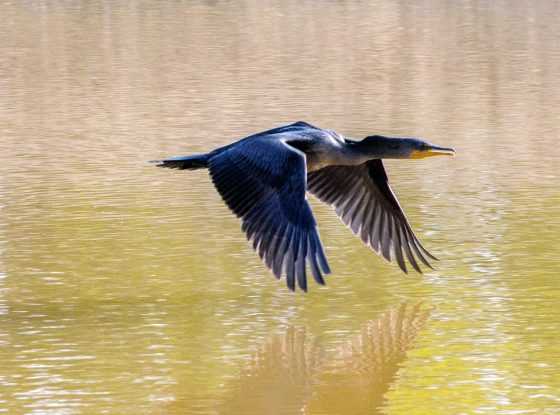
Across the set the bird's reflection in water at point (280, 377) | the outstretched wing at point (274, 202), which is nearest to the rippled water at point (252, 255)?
the bird's reflection in water at point (280, 377)

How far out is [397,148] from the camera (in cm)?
989

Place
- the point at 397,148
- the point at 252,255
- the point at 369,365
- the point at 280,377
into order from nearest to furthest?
the point at 280,377 < the point at 369,365 < the point at 397,148 < the point at 252,255

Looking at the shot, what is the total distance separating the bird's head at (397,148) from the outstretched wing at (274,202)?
3.04 feet

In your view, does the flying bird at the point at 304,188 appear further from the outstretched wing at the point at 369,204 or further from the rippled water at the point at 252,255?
the rippled water at the point at 252,255

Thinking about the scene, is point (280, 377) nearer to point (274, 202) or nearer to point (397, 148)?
point (274, 202)

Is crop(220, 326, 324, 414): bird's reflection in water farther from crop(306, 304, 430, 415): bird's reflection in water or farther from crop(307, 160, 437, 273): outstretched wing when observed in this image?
crop(307, 160, 437, 273): outstretched wing

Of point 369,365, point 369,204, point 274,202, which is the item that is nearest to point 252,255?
point 369,204

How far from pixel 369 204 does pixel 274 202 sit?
2.02 m

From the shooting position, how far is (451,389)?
7.86 meters

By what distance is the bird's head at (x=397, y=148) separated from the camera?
32.0ft

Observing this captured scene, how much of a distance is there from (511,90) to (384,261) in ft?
34.1

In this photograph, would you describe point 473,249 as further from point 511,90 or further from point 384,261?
point 511,90

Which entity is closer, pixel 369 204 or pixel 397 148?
pixel 397 148

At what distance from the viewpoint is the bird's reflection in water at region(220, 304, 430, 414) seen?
25.0 ft
